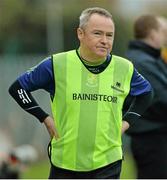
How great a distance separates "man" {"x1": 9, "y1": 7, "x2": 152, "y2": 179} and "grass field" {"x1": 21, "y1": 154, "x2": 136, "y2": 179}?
21.1ft

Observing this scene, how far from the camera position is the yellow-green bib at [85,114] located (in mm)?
6855

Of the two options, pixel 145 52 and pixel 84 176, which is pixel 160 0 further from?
pixel 84 176

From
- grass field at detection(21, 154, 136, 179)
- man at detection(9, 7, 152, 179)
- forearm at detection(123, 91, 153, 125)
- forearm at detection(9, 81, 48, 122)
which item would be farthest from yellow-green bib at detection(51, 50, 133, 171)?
grass field at detection(21, 154, 136, 179)

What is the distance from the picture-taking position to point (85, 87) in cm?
689

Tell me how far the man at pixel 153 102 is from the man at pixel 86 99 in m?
2.14

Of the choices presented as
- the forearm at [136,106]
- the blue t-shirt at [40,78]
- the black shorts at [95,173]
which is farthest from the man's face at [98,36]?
the black shorts at [95,173]

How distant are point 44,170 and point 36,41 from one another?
1517 cm

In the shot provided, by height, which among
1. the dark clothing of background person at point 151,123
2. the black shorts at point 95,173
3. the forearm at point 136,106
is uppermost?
the forearm at point 136,106

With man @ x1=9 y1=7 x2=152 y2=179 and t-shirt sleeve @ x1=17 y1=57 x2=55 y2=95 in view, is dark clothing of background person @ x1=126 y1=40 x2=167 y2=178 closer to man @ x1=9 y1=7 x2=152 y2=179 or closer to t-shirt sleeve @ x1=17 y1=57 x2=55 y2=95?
man @ x1=9 y1=7 x2=152 y2=179

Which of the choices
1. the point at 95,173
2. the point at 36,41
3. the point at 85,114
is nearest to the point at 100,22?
the point at 85,114

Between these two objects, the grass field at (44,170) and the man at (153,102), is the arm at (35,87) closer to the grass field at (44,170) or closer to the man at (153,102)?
the man at (153,102)

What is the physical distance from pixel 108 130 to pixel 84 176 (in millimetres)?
397

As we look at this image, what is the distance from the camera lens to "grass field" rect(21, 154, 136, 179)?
13.8m

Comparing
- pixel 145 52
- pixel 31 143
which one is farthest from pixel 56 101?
pixel 31 143
